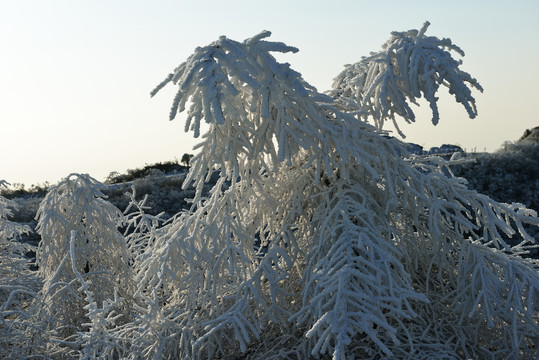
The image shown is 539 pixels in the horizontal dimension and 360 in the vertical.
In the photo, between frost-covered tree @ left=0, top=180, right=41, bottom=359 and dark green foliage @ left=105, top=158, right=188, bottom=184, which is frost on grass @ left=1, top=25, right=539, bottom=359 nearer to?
frost-covered tree @ left=0, top=180, right=41, bottom=359

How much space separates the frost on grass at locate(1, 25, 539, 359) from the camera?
11.4ft

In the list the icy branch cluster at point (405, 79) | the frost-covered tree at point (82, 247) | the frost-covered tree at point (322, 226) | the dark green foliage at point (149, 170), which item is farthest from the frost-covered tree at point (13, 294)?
the dark green foliage at point (149, 170)

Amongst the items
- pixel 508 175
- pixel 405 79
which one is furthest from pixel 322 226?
pixel 508 175

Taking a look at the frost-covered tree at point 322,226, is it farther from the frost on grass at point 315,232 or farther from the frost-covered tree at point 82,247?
the frost-covered tree at point 82,247

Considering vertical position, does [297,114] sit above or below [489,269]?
above

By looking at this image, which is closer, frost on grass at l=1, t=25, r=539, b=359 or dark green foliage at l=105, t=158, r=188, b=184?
frost on grass at l=1, t=25, r=539, b=359

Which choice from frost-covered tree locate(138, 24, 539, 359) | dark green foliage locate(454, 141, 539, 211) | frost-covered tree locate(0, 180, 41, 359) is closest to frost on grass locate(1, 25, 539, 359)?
frost-covered tree locate(138, 24, 539, 359)

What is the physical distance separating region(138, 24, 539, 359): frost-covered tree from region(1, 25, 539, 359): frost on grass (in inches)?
0.4

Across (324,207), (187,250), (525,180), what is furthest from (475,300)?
(525,180)

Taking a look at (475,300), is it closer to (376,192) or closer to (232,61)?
(376,192)

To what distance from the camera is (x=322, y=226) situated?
3.65 m

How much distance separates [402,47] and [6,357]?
3613mm

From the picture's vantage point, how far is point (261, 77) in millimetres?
3598

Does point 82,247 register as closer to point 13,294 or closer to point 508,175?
point 13,294
